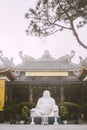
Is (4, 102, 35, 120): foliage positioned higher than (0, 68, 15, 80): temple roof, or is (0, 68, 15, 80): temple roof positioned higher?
(0, 68, 15, 80): temple roof

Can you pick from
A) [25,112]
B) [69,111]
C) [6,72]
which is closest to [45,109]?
[25,112]

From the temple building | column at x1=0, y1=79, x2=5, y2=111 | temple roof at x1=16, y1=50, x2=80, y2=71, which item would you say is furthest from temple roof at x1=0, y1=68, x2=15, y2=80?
temple roof at x1=16, y1=50, x2=80, y2=71

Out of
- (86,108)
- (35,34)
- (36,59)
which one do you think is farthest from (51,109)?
(36,59)

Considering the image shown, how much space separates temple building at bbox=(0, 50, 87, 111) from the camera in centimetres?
2486

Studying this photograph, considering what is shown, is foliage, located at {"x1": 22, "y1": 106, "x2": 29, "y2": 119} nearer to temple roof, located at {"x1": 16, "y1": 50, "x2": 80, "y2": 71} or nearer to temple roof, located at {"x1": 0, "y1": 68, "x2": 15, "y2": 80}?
temple roof, located at {"x1": 0, "y1": 68, "x2": 15, "y2": 80}

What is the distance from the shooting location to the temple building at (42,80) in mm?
24859

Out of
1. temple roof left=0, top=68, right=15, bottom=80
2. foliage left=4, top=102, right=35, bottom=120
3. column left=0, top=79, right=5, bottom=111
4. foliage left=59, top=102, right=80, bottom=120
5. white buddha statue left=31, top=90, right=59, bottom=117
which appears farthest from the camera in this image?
temple roof left=0, top=68, right=15, bottom=80

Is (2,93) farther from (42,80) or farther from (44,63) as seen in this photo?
(44,63)

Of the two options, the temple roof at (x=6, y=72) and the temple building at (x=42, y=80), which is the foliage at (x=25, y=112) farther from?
the temple roof at (x=6, y=72)

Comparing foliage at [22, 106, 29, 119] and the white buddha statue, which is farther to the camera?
foliage at [22, 106, 29, 119]

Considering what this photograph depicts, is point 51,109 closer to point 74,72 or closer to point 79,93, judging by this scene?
point 79,93

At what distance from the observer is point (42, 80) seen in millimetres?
26141

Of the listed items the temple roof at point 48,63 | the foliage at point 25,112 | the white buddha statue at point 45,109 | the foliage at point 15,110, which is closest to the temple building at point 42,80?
the temple roof at point 48,63

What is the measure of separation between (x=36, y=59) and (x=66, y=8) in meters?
22.6
